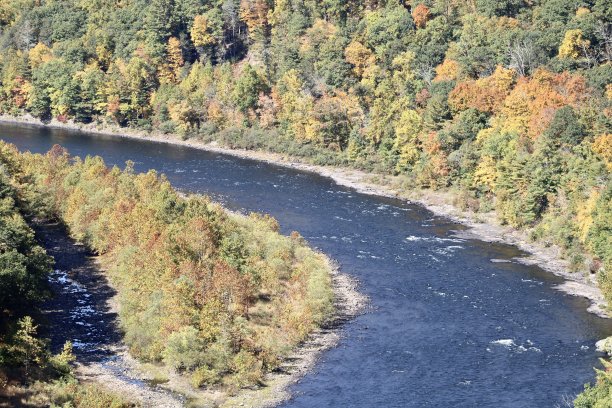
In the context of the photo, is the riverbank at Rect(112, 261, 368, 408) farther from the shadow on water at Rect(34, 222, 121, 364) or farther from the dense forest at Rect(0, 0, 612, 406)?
the shadow on water at Rect(34, 222, 121, 364)

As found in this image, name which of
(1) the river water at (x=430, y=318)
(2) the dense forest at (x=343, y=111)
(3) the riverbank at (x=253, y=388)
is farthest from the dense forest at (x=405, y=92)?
(3) the riverbank at (x=253, y=388)

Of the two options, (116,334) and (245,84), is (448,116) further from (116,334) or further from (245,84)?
(116,334)

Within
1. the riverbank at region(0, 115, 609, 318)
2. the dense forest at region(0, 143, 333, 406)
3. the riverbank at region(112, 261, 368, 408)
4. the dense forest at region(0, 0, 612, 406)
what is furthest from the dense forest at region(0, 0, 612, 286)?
the dense forest at region(0, 143, 333, 406)

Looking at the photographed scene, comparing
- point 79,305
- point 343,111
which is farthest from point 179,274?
point 343,111

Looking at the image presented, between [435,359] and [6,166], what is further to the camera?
[6,166]

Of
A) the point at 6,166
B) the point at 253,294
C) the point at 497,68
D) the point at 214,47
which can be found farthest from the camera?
the point at 214,47

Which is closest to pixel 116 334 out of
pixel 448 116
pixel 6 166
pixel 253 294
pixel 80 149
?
pixel 253 294
